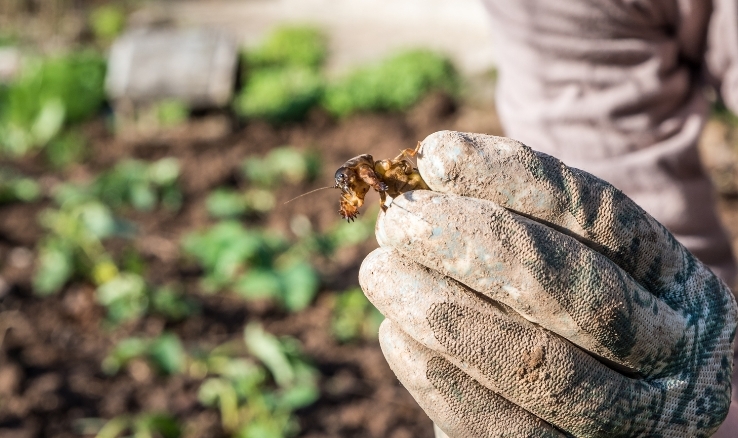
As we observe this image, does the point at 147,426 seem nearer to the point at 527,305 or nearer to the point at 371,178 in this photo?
the point at 371,178

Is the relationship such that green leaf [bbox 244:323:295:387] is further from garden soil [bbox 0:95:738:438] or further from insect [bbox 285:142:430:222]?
insect [bbox 285:142:430:222]

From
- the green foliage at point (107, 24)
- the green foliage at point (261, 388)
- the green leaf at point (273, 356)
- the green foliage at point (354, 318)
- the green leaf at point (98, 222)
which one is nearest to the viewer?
the green foliage at point (261, 388)

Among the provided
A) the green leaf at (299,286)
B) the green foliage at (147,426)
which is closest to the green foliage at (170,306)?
the green leaf at (299,286)

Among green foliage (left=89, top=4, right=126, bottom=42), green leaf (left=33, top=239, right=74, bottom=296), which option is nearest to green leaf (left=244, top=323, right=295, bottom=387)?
green leaf (left=33, top=239, right=74, bottom=296)

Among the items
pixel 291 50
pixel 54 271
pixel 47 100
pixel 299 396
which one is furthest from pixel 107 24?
pixel 299 396

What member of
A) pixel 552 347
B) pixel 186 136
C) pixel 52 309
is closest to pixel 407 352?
pixel 552 347

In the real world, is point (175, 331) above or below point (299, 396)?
below

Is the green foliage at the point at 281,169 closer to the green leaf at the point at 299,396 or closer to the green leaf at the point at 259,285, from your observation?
the green leaf at the point at 259,285
